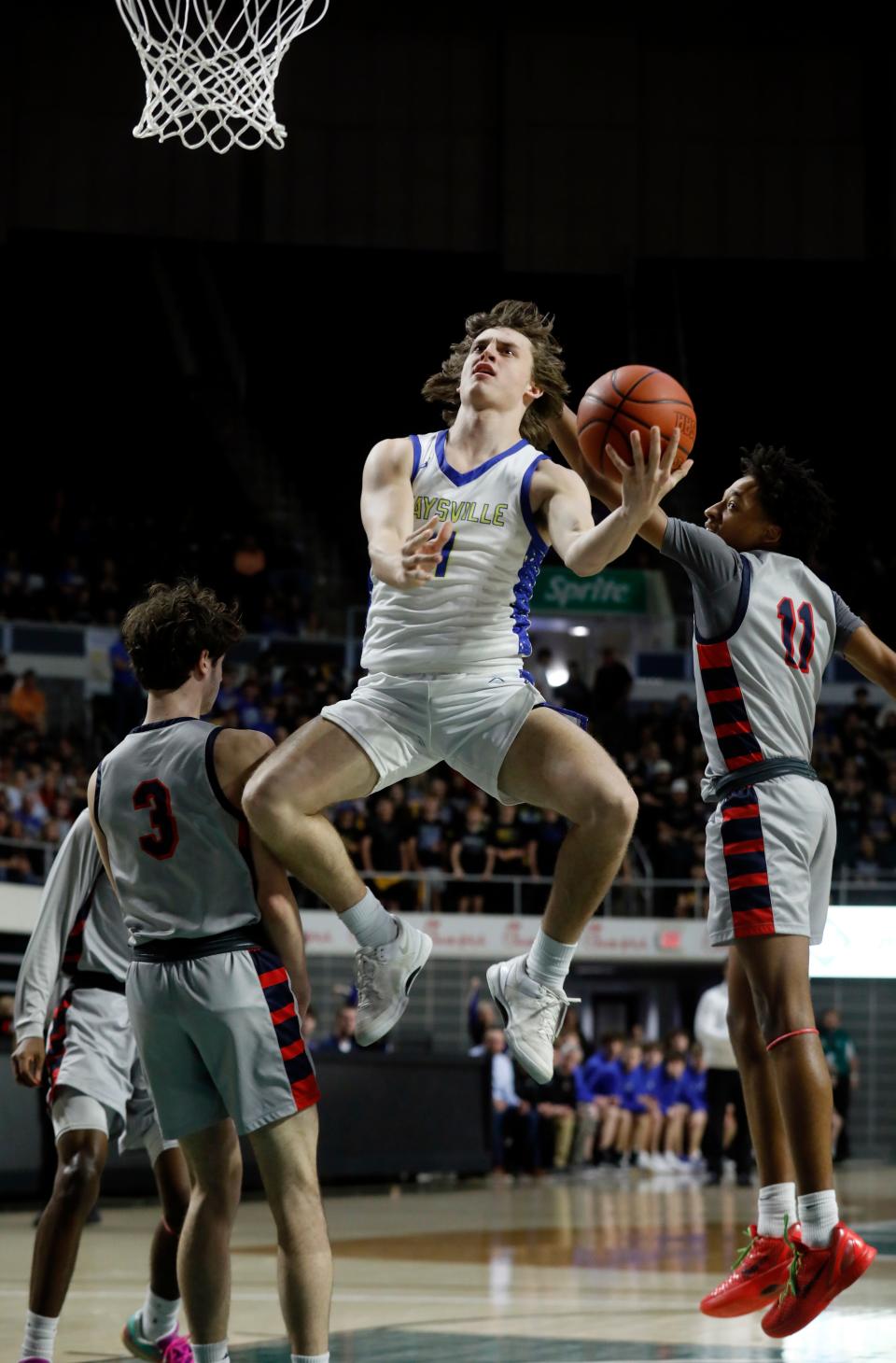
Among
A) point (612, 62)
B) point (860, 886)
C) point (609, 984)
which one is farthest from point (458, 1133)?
point (612, 62)

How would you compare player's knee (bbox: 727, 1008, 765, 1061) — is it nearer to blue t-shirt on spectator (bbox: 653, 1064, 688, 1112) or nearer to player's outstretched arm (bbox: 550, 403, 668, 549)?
player's outstretched arm (bbox: 550, 403, 668, 549)

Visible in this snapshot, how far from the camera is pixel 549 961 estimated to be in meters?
5.42

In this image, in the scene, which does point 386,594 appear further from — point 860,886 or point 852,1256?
point 860,886

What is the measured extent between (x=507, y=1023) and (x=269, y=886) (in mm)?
872

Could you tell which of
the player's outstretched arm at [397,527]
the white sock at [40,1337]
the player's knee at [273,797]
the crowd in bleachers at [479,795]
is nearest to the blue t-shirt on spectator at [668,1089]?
Result: the crowd in bleachers at [479,795]

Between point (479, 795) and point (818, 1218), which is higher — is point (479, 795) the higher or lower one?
the higher one

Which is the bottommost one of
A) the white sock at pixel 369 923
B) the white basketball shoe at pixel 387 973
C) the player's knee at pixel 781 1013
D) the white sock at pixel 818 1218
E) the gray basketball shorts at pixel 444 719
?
the white sock at pixel 818 1218

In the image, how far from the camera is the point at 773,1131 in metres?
6.04

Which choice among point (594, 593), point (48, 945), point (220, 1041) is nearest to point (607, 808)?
point (220, 1041)

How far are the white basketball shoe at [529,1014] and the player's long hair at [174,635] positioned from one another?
1.35m

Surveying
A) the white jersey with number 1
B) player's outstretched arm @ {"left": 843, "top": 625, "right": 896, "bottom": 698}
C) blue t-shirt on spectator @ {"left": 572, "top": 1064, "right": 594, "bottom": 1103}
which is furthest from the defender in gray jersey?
blue t-shirt on spectator @ {"left": 572, "top": 1064, "right": 594, "bottom": 1103}

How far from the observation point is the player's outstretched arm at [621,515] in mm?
4996

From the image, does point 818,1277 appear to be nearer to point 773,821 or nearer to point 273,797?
point 773,821

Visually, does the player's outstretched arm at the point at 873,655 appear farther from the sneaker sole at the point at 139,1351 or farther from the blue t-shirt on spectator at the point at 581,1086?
the blue t-shirt on spectator at the point at 581,1086
